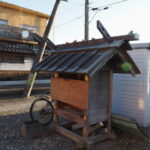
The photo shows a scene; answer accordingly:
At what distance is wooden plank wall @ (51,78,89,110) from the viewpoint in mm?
4048

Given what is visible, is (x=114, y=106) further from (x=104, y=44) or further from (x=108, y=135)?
(x=104, y=44)

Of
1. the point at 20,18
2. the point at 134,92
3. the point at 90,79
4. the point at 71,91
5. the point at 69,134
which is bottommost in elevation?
the point at 69,134

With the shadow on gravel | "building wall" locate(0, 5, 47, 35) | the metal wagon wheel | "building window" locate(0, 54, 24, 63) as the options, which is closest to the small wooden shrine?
the shadow on gravel

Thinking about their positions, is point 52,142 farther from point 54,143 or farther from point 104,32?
point 104,32

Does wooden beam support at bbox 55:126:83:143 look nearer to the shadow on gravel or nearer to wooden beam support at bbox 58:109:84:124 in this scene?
the shadow on gravel

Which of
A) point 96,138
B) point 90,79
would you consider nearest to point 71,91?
point 90,79

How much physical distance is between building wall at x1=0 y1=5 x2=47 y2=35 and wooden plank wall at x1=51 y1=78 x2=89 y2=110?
11770mm

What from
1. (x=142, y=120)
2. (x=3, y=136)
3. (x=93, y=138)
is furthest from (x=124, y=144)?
(x=3, y=136)

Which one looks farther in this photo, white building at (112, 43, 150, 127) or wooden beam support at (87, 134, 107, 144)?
white building at (112, 43, 150, 127)

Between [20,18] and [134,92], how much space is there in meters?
12.8

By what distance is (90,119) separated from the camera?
4.21 meters

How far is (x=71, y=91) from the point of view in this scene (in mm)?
4449

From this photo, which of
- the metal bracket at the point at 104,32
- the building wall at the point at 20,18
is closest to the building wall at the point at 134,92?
the metal bracket at the point at 104,32

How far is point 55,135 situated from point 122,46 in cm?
299
